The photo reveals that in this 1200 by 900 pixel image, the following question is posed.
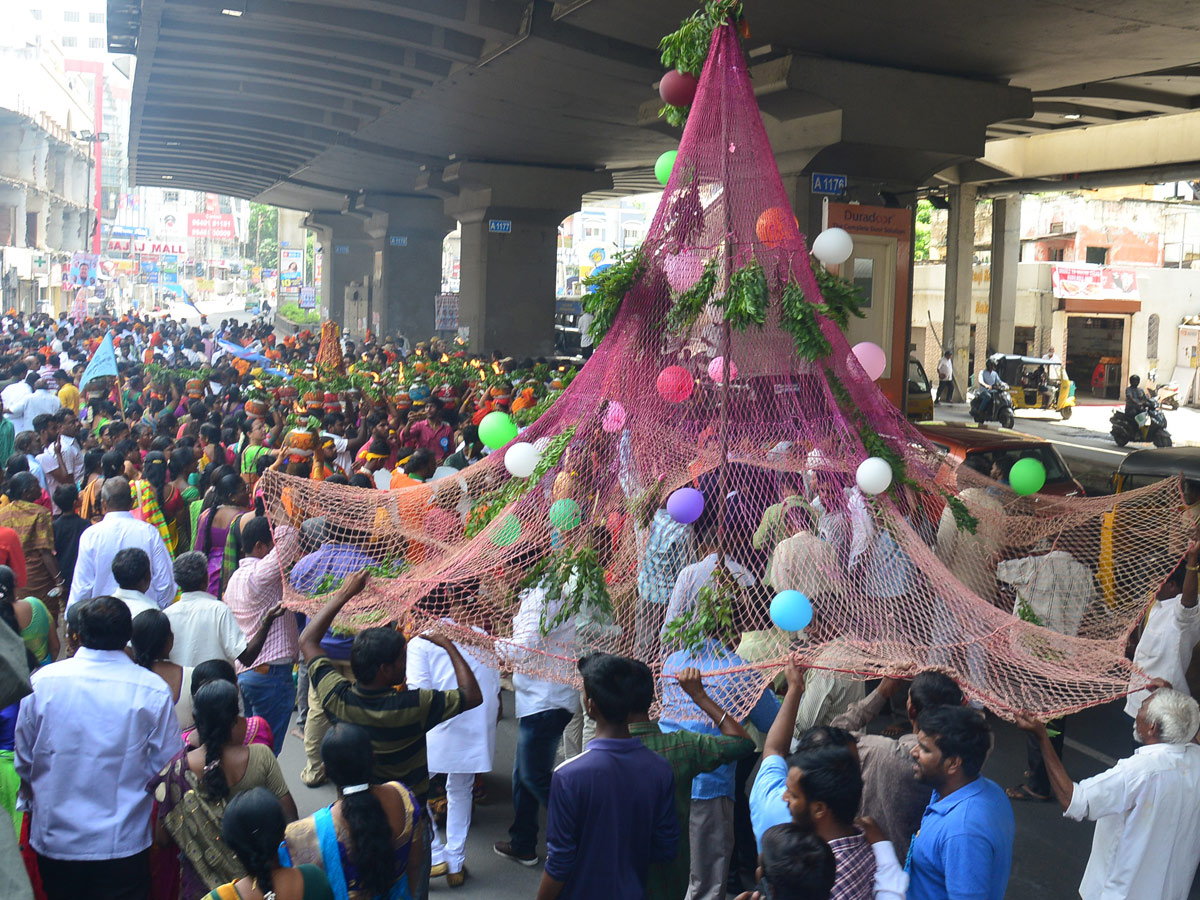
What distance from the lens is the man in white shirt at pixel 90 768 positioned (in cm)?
366

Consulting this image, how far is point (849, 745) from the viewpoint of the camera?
10.9 feet

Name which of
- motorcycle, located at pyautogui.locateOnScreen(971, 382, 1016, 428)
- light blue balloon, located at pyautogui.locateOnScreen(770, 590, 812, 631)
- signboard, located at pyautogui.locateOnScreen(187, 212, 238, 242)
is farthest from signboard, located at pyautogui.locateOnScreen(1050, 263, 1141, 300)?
signboard, located at pyautogui.locateOnScreen(187, 212, 238, 242)

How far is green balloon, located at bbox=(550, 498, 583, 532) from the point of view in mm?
4469

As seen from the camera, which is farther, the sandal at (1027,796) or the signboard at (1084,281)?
the signboard at (1084,281)

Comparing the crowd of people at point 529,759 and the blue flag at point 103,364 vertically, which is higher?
the blue flag at point 103,364

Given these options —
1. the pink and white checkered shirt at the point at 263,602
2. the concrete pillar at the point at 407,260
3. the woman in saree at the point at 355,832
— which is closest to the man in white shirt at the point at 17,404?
the pink and white checkered shirt at the point at 263,602

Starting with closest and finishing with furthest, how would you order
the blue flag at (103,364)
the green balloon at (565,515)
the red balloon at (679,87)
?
the green balloon at (565,515) → the red balloon at (679,87) → the blue flag at (103,364)

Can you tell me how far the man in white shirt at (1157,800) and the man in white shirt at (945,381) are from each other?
96.5 ft

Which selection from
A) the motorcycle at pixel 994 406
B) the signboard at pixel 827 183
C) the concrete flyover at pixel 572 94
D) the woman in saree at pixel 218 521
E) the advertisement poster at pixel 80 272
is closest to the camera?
the woman in saree at pixel 218 521

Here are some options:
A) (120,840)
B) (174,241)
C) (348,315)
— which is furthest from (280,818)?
(174,241)

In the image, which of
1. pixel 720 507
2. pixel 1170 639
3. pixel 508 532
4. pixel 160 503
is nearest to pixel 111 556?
pixel 160 503

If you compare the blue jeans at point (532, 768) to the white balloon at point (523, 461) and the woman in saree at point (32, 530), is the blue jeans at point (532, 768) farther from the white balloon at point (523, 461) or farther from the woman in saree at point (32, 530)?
the woman in saree at point (32, 530)

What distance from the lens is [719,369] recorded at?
457 centimetres

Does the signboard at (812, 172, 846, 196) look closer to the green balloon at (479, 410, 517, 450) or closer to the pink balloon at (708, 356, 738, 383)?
the green balloon at (479, 410, 517, 450)
